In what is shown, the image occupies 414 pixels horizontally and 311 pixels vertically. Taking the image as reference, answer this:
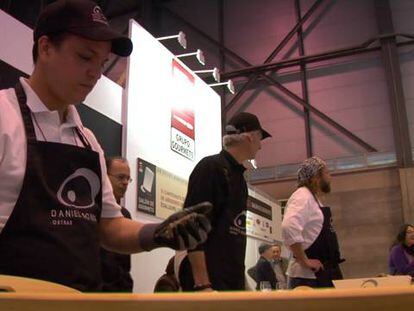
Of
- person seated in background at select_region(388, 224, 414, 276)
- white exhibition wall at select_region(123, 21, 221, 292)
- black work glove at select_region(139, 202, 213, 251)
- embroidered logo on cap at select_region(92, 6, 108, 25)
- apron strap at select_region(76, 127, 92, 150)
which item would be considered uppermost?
white exhibition wall at select_region(123, 21, 221, 292)

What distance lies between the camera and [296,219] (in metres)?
2.87

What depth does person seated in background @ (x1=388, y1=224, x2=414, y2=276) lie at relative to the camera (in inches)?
194

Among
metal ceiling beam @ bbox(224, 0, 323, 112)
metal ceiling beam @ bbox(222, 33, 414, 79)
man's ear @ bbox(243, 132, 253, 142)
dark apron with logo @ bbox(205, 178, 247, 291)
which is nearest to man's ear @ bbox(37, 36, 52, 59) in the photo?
dark apron with logo @ bbox(205, 178, 247, 291)

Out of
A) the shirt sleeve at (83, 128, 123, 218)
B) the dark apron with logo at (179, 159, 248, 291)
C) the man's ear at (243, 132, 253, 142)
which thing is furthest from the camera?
the man's ear at (243, 132, 253, 142)

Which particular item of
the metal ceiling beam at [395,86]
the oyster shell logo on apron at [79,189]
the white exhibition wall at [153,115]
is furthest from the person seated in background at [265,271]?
the oyster shell logo on apron at [79,189]

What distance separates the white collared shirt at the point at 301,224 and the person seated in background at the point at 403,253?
2.33 meters

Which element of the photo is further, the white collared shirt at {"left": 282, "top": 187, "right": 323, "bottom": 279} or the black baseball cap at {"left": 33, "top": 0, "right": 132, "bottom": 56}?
the white collared shirt at {"left": 282, "top": 187, "right": 323, "bottom": 279}

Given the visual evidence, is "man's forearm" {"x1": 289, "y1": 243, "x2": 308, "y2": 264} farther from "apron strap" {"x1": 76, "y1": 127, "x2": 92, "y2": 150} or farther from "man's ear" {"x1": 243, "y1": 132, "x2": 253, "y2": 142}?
"apron strap" {"x1": 76, "y1": 127, "x2": 92, "y2": 150}

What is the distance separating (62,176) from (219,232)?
1.22 metres

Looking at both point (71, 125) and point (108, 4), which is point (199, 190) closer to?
point (71, 125)

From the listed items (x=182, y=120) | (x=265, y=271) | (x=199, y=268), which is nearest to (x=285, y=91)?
(x=265, y=271)

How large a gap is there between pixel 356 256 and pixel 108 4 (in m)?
7.61

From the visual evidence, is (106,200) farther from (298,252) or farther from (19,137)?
(298,252)

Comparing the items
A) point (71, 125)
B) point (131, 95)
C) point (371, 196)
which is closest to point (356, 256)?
point (371, 196)
